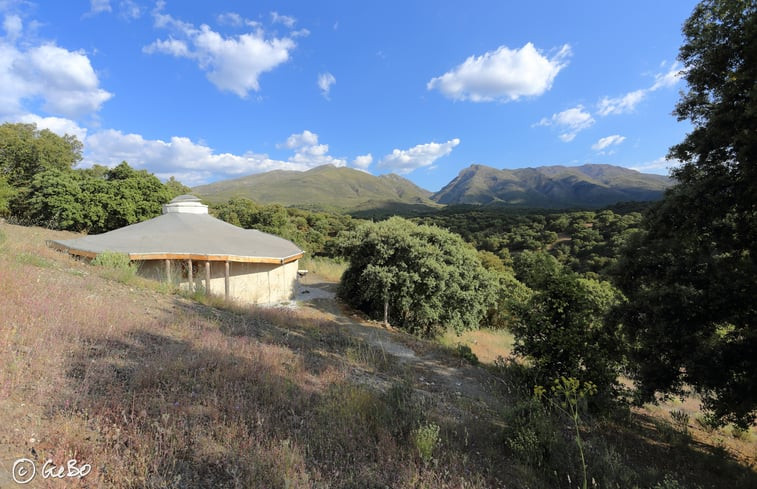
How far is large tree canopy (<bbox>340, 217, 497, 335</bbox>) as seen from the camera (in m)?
11.8

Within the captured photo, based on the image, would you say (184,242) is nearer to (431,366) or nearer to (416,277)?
(416,277)

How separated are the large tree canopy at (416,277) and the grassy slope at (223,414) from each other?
5930 mm

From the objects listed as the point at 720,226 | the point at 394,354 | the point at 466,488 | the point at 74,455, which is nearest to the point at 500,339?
the point at 394,354

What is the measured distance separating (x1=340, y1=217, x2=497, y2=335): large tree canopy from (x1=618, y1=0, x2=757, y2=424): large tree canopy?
6.51 m

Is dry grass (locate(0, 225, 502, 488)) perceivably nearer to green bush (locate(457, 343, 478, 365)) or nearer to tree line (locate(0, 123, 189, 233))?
green bush (locate(457, 343, 478, 365))

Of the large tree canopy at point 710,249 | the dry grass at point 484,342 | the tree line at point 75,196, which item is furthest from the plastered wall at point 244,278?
the tree line at point 75,196

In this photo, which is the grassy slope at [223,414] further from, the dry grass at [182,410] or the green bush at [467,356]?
the green bush at [467,356]

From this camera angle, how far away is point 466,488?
255 centimetres

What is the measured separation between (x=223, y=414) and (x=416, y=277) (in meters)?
8.98

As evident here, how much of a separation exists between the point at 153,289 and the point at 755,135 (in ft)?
38.2

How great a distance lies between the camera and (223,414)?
297 cm

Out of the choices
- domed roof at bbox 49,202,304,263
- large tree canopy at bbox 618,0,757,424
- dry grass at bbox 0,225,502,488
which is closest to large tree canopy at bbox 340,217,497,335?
domed roof at bbox 49,202,304,263

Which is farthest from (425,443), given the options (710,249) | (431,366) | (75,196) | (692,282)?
(75,196)

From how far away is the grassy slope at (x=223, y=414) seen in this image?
2.36 m
